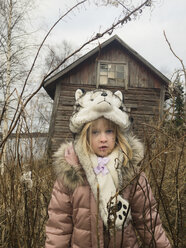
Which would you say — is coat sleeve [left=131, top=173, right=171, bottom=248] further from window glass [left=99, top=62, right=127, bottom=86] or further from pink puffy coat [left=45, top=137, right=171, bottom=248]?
window glass [left=99, top=62, right=127, bottom=86]

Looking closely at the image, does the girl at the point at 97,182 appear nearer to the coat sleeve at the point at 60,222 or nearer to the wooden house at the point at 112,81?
the coat sleeve at the point at 60,222

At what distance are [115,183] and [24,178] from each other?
1.98 feet

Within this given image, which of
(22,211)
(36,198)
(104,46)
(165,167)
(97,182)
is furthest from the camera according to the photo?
(104,46)

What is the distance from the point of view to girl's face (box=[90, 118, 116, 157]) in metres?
1.35

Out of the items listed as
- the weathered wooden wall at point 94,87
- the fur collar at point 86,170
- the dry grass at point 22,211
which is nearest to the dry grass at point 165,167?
the fur collar at point 86,170

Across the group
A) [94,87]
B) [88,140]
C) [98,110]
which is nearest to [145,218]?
[88,140]

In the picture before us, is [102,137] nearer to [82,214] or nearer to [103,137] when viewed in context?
[103,137]

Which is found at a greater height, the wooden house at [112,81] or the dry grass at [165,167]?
the wooden house at [112,81]

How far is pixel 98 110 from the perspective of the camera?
4.46ft

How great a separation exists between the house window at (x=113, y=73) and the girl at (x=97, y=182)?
23.7ft

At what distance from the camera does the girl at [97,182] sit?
48.4 inches

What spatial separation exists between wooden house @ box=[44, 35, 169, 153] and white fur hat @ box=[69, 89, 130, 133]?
22.6 ft

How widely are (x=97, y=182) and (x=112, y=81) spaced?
25.0ft

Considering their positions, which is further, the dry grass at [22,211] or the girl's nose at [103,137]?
the girl's nose at [103,137]
